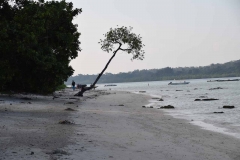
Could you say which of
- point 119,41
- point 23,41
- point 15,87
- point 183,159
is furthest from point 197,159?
point 119,41

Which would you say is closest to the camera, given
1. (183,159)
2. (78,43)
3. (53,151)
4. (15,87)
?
(53,151)

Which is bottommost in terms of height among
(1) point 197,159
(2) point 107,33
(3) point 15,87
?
(1) point 197,159

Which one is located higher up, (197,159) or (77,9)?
(77,9)

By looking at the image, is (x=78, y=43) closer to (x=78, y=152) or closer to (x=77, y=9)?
(x=77, y=9)

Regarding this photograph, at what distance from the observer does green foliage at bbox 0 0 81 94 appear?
2303 cm

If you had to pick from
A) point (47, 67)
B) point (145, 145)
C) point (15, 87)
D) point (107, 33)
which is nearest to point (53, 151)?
point (145, 145)

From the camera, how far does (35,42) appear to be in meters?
24.0

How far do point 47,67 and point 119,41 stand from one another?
18.2 m

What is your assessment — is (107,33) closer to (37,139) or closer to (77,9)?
(77,9)

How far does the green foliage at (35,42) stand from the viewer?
2303 centimetres

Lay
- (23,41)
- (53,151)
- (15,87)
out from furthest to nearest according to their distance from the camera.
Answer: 1. (15,87)
2. (23,41)
3. (53,151)

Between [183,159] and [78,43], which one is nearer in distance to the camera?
[183,159]

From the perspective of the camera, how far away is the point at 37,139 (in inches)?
375

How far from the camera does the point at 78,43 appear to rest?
34.2m
